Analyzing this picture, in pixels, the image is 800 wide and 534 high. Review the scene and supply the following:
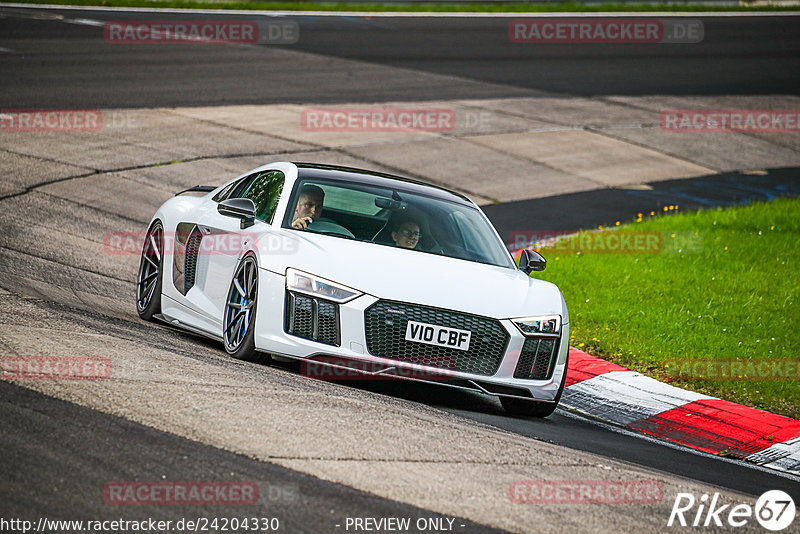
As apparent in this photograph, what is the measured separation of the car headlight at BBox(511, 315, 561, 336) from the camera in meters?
7.24

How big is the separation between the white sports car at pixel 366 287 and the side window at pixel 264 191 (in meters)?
0.02

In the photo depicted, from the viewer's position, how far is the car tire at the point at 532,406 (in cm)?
760

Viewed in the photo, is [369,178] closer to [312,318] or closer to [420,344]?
[312,318]

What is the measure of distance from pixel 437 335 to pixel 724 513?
221 centimetres

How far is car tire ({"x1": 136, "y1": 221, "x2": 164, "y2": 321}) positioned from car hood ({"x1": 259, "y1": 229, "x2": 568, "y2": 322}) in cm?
181

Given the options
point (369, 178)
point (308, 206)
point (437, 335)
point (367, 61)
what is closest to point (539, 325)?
point (437, 335)

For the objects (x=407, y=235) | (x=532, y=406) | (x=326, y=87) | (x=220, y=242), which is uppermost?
(x=407, y=235)

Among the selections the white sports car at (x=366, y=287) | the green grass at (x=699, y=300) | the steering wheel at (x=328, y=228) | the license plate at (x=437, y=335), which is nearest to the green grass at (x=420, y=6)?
the green grass at (x=699, y=300)

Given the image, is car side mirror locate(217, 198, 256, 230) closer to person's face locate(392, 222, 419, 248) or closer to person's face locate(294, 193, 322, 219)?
person's face locate(294, 193, 322, 219)

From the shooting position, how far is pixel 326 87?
73.5 feet

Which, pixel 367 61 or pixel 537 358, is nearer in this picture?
pixel 537 358

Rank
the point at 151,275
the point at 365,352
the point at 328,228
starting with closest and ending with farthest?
the point at 365,352, the point at 328,228, the point at 151,275

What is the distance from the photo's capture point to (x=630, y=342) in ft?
32.3

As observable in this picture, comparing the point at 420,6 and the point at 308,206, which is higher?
the point at 420,6
